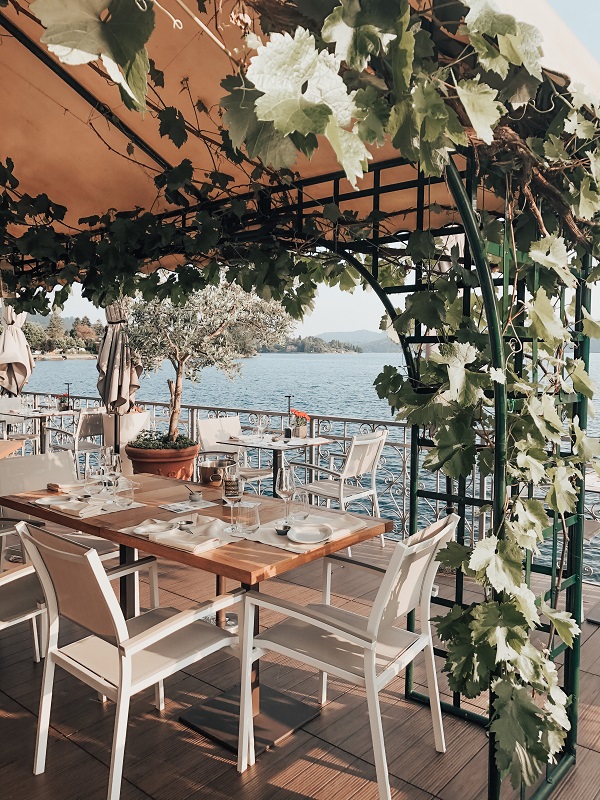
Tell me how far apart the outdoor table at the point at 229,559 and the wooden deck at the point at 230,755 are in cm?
7

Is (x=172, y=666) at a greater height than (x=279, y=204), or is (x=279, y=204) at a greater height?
(x=279, y=204)

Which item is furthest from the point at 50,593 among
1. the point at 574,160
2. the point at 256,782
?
the point at 574,160

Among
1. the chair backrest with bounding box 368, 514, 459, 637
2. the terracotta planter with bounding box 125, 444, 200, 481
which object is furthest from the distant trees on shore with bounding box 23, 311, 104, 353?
the chair backrest with bounding box 368, 514, 459, 637

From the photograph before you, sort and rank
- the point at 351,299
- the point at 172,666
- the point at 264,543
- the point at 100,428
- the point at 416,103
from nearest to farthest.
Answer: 1. the point at 416,103
2. the point at 172,666
3. the point at 264,543
4. the point at 351,299
5. the point at 100,428

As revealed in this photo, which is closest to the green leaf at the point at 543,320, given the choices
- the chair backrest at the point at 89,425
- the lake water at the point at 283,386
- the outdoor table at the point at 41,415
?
the chair backrest at the point at 89,425

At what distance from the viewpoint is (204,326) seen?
7.89 meters

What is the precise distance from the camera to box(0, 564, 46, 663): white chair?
2.55m

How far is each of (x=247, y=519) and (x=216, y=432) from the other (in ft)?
11.4

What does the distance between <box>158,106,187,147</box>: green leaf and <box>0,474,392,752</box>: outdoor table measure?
170 centimetres

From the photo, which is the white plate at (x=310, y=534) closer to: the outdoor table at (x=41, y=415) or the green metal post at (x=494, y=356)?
the green metal post at (x=494, y=356)

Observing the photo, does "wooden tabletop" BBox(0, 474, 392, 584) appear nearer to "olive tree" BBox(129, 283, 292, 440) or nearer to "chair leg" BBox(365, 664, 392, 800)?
"chair leg" BBox(365, 664, 392, 800)

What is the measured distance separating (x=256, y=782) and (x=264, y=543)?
84cm

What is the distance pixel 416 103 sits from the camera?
114 cm

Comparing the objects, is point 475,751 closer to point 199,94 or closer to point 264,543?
point 264,543
